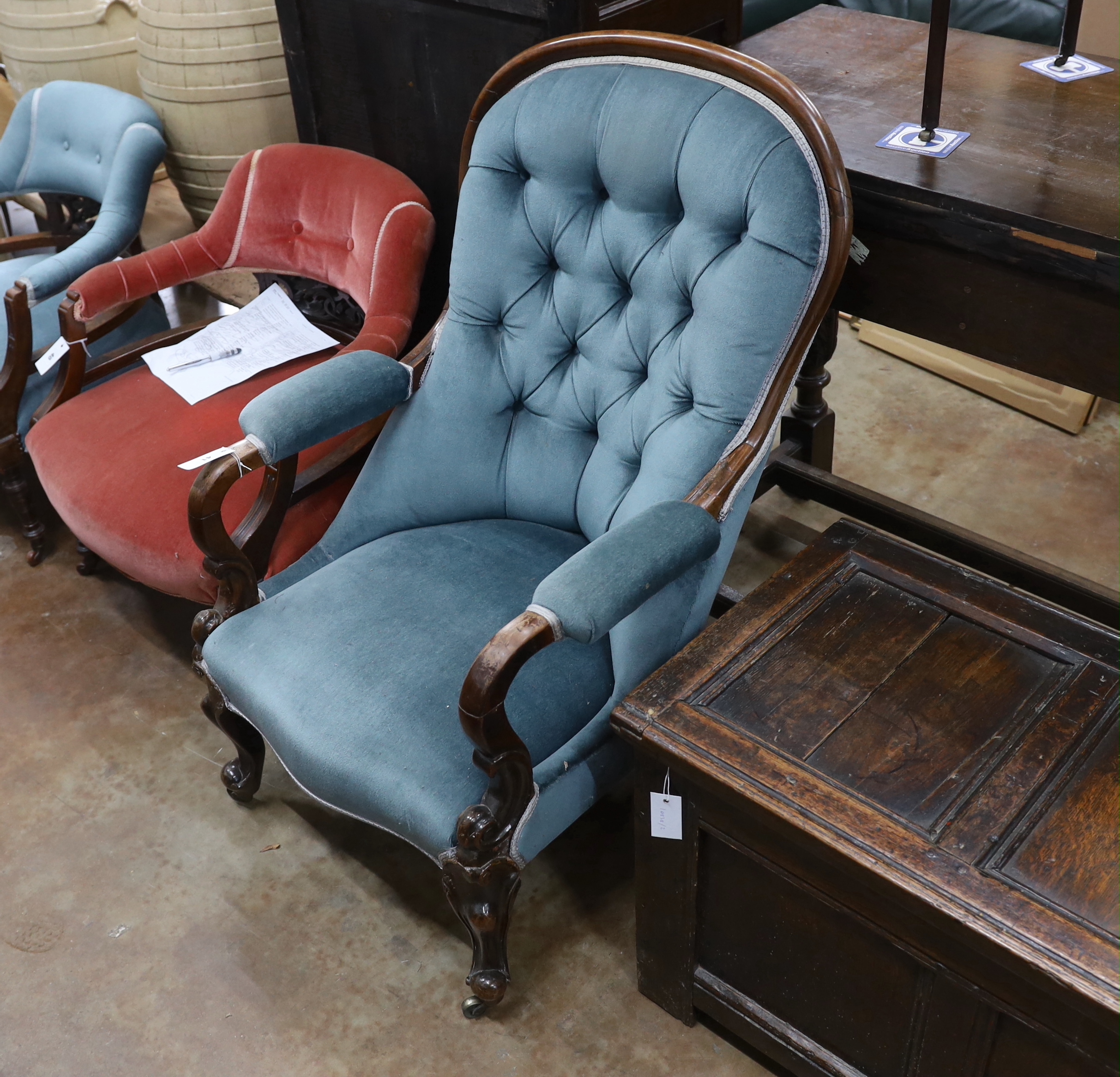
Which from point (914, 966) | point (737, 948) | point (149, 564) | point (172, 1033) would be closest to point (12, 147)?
point (149, 564)

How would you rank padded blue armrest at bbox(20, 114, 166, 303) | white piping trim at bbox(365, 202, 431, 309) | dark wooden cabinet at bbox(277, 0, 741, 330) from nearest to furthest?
dark wooden cabinet at bbox(277, 0, 741, 330), white piping trim at bbox(365, 202, 431, 309), padded blue armrest at bbox(20, 114, 166, 303)

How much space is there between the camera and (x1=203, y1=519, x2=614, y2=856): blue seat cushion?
4.77ft

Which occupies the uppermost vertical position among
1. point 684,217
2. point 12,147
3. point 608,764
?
point 684,217

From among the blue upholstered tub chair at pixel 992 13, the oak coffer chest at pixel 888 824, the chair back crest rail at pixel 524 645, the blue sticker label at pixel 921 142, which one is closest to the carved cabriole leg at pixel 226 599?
the chair back crest rail at pixel 524 645

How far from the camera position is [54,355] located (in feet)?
7.48

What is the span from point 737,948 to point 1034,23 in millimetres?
2684

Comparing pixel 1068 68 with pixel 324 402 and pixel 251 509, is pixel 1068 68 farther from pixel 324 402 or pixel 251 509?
pixel 251 509

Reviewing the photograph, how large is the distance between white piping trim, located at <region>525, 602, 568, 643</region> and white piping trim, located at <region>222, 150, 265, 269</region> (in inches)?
57.0

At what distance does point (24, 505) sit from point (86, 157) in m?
0.94

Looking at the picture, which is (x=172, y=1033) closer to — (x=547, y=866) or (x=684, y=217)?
(x=547, y=866)

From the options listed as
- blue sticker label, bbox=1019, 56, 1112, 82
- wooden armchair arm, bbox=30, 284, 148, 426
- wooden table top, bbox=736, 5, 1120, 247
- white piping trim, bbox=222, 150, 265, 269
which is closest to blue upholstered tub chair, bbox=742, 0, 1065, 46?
wooden table top, bbox=736, 5, 1120, 247

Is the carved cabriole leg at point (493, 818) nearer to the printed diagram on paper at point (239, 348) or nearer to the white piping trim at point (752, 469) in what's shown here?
the white piping trim at point (752, 469)

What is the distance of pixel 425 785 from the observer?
56.2 inches

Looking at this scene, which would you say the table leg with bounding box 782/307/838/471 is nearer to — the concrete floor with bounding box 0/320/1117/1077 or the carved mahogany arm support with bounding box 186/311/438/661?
the concrete floor with bounding box 0/320/1117/1077
